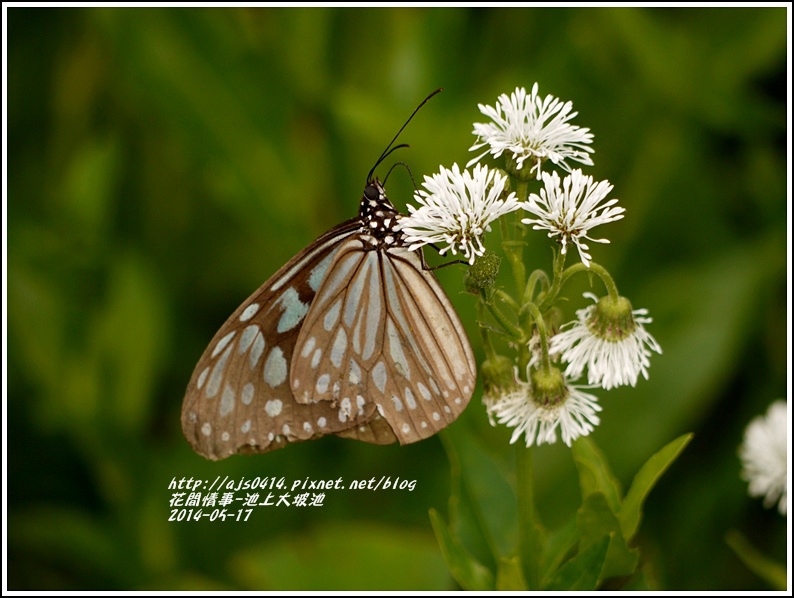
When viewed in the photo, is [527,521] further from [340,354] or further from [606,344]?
[340,354]

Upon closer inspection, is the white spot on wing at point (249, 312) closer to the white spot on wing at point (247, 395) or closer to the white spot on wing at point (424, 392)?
the white spot on wing at point (247, 395)

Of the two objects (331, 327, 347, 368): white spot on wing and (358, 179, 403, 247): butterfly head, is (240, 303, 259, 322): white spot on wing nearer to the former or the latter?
(331, 327, 347, 368): white spot on wing

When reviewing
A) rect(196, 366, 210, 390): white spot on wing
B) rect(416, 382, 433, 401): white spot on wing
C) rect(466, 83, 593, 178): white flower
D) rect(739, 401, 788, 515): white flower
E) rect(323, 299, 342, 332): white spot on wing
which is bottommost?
rect(739, 401, 788, 515): white flower

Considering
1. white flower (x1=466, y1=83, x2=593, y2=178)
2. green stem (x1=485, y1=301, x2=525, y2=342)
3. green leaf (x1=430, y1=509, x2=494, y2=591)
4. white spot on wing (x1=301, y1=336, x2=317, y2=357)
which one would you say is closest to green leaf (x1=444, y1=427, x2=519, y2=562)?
green leaf (x1=430, y1=509, x2=494, y2=591)

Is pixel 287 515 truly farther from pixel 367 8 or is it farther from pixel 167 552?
pixel 367 8

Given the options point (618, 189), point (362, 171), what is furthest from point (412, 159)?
point (618, 189)

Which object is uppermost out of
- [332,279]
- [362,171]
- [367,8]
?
[367,8]

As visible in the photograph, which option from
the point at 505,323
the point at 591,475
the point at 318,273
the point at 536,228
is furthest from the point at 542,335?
the point at 318,273
